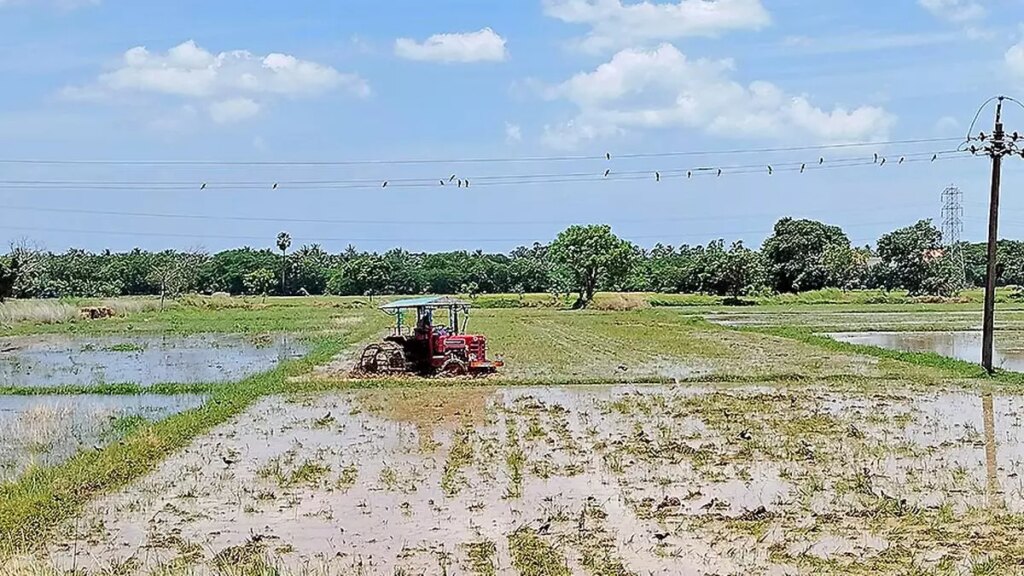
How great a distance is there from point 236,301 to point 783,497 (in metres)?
53.7

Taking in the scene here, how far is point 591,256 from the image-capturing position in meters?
58.7

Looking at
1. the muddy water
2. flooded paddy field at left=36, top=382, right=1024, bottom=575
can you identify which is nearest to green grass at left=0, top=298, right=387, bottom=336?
the muddy water

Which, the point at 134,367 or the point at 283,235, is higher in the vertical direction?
the point at 283,235

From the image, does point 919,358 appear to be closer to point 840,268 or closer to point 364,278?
point 840,268

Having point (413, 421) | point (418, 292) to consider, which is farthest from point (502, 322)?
point (418, 292)

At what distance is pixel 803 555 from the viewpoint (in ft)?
22.4

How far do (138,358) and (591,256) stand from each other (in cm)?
3645

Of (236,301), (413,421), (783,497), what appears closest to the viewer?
(783,497)

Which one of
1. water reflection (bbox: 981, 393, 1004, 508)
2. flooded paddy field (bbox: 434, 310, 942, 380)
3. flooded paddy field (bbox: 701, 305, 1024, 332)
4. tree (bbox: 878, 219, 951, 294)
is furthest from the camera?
tree (bbox: 878, 219, 951, 294)

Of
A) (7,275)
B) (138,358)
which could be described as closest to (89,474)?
(138,358)

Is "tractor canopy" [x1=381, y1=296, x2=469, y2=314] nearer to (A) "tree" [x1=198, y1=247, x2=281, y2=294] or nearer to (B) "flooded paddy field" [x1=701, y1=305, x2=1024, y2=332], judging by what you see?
(B) "flooded paddy field" [x1=701, y1=305, x2=1024, y2=332]

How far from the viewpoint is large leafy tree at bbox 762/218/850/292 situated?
6800cm

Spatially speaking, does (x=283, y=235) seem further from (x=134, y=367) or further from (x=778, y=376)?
(x=778, y=376)

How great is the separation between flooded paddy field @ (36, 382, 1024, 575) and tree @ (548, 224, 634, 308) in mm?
44392
